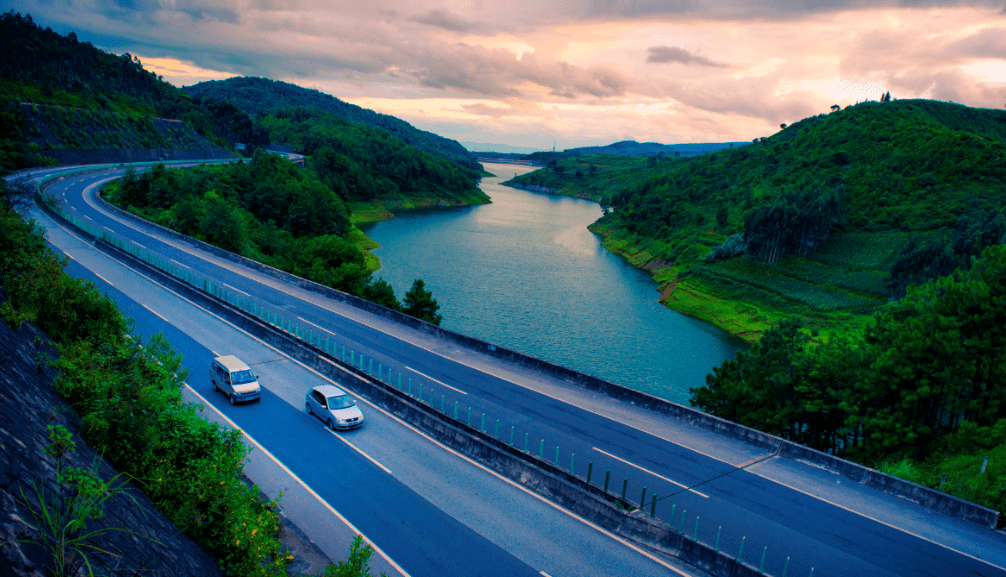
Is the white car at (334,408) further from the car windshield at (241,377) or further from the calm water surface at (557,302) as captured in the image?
the calm water surface at (557,302)

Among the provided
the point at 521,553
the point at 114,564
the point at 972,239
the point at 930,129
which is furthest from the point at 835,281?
the point at 114,564

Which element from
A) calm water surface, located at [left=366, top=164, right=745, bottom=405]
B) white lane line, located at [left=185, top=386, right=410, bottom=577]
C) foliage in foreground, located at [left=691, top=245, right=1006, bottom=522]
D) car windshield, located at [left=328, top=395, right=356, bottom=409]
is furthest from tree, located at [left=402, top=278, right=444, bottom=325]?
foliage in foreground, located at [left=691, top=245, right=1006, bottom=522]

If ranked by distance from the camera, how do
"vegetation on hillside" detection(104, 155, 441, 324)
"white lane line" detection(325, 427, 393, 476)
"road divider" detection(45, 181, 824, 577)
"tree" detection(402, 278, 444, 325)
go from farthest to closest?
"vegetation on hillside" detection(104, 155, 441, 324)
"tree" detection(402, 278, 444, 325)
"white lane line" detection(325, 427, 393, 476)
"road divider" detection(45, 181, 824, 577)

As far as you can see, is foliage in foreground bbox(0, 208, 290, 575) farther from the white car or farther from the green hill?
the green hill

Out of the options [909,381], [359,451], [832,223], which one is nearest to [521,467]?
[359,451]

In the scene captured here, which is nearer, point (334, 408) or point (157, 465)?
point (157, 465)

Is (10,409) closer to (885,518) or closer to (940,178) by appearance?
(885,518)

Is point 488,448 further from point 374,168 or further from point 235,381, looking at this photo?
point 374,168

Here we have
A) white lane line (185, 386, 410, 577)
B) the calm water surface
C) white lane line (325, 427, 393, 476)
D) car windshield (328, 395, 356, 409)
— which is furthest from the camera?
the calm water surface

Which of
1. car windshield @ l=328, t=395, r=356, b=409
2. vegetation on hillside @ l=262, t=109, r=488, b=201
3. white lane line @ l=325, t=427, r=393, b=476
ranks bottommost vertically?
white lane line @ l=325, t=427, r=393, b=476
